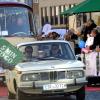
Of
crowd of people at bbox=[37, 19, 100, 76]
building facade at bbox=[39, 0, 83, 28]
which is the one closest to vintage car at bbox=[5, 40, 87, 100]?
crowd of people at bbox=[37, 19, 100, 76]

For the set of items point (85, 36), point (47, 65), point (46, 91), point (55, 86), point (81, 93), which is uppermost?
point (85, 36)

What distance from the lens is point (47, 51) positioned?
1399 centimetres

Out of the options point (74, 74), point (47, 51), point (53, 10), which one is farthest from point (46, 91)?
point (53, 10)

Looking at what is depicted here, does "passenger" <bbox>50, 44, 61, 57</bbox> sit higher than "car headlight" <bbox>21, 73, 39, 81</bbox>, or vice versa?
"passenger" <bbox>50, 44, 61, 57</bbox>

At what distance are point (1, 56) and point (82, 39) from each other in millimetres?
6374

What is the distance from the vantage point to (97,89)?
16.7 meters

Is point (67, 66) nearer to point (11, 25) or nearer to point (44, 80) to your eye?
point (44, 80)

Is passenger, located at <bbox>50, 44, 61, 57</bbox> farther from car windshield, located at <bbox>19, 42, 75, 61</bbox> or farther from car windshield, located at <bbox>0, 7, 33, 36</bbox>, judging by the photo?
car windshield, located at <bbox>0, 7, 33, 36</bbox>

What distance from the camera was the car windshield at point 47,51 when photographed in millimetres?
13875

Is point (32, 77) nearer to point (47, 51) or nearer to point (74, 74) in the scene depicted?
point (74, 74)

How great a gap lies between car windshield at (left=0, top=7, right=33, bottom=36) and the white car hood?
17.0 ft

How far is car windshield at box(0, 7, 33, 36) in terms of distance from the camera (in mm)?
18625

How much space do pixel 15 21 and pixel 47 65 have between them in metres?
6.24

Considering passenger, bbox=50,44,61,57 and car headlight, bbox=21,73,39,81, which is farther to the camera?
passenger, bbox=50,44,61,57
